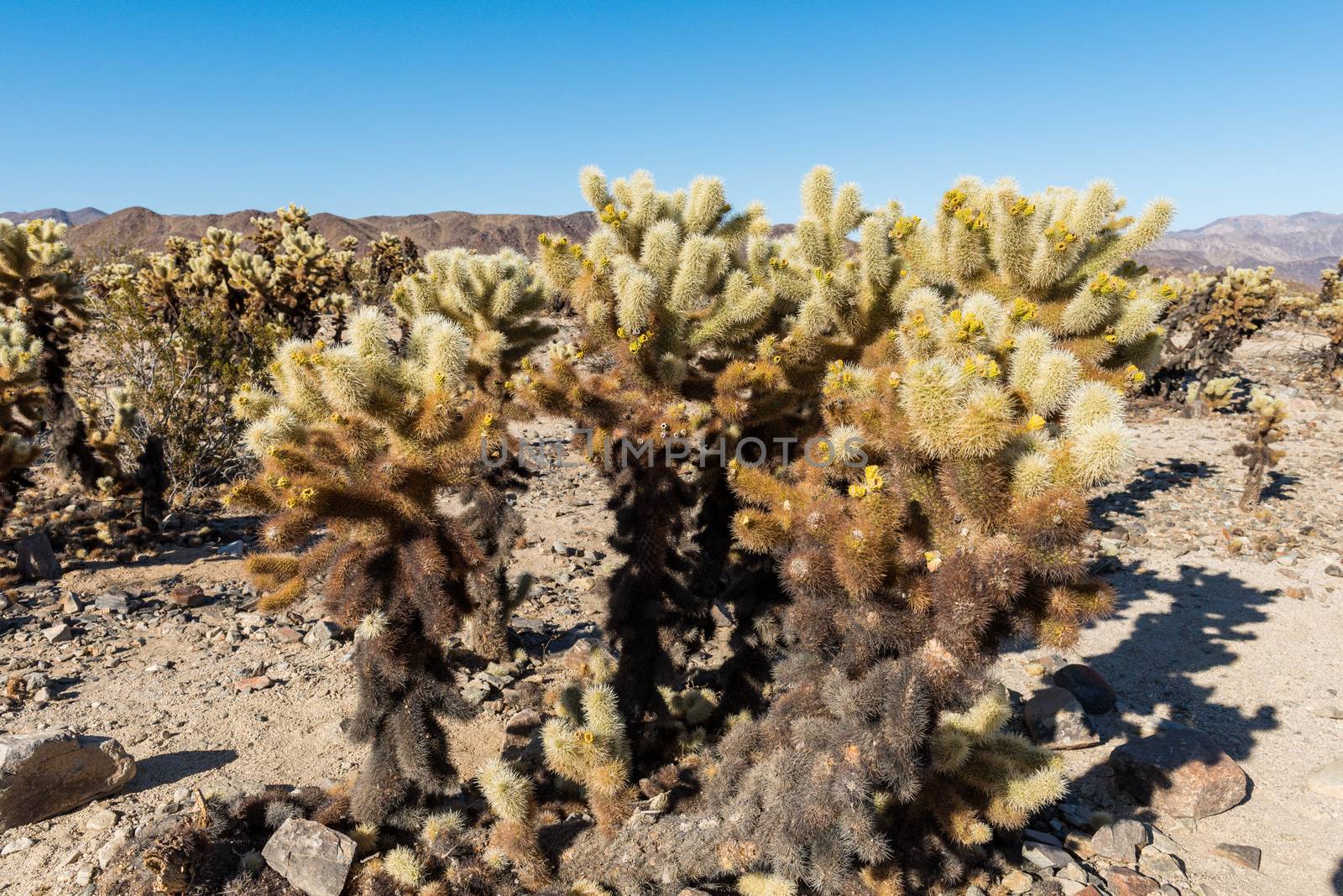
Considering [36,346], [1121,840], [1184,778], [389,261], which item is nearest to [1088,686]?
[1184,778]

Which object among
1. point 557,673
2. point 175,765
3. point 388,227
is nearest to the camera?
point 175,765

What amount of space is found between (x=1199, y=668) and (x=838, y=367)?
5843 mm

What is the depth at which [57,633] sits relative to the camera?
6605 millimetres

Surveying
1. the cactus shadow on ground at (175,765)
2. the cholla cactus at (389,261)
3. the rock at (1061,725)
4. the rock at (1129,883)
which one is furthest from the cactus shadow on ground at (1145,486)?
the cholla cactus at (389,261)

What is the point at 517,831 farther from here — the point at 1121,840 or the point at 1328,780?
the point at 1328,780

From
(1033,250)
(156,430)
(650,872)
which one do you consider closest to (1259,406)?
(1033,250)

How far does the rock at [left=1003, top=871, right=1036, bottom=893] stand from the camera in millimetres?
4242

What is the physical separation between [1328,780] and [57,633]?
10.5 metres

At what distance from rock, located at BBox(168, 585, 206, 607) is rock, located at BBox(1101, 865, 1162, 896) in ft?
27.4

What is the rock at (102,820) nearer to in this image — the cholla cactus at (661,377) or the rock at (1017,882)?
the cholla cactus at (661,377)

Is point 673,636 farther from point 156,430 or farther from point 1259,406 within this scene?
point 1259,406

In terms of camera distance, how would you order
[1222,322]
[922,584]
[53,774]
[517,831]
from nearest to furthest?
[922,584] → [517,831] → [53,774] → [1222,322]

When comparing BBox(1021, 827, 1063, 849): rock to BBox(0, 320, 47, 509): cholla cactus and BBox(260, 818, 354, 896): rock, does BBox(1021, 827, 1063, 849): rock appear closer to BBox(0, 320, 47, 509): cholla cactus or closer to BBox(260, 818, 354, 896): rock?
BBox(260, 818, 354, 896): rock

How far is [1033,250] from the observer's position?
4824 mm
